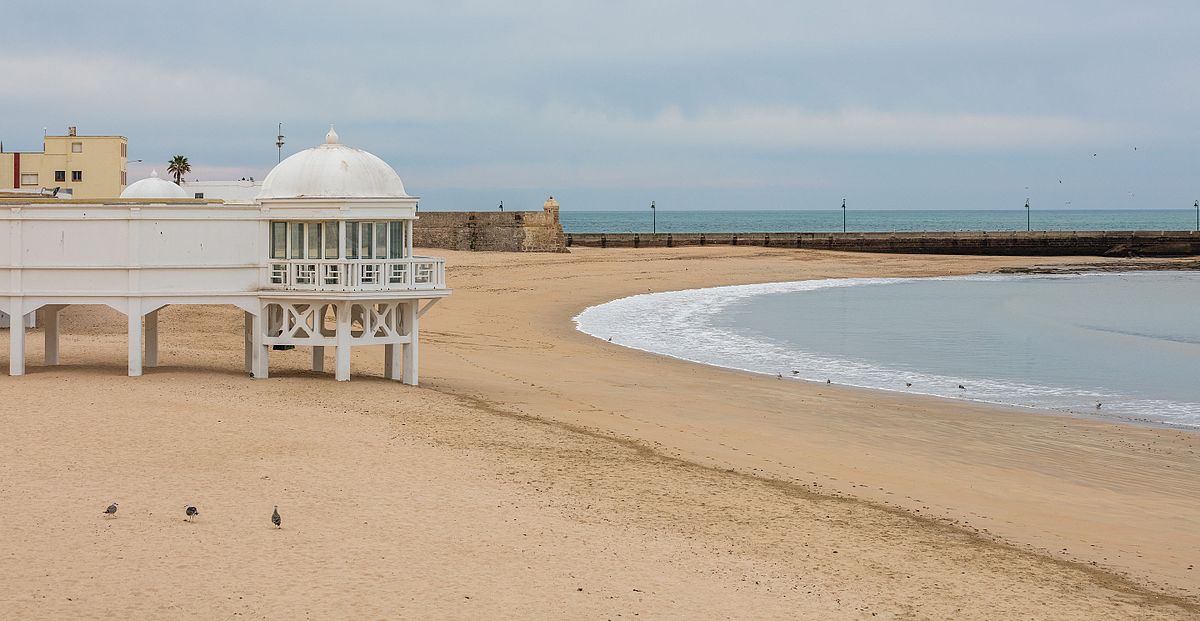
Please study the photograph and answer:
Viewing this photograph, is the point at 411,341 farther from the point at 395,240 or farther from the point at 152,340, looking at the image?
the point at 152,340

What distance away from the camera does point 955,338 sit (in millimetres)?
34438


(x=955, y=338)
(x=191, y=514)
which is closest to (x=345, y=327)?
(x=191, y=514)

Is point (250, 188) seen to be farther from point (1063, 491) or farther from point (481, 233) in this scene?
point (1063, 491)

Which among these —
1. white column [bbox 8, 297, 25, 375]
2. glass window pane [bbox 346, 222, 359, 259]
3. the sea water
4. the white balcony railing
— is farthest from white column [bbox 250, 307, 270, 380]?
the sea water

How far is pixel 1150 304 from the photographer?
158 ft

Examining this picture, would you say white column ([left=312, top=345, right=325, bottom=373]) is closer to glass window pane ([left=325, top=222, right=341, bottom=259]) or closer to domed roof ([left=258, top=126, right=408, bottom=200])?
glass window pane ([left=325, top=222, right=341, bottom=259])

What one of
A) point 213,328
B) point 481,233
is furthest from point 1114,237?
point 213,328

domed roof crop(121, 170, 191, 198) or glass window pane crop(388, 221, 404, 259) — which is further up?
domed roof crop(121, 170, 191, 198)

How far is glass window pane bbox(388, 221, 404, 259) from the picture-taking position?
2034cm

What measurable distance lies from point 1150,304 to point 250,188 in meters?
35.1

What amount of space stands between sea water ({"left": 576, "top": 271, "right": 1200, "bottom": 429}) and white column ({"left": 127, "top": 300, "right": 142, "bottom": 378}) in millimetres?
12776

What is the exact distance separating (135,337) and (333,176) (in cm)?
403

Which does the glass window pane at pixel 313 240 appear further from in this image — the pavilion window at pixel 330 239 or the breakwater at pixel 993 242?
the breakwater at pixel 993 242

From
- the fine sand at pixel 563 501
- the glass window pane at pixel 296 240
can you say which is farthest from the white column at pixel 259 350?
the glass window pane at pixel 296 240
